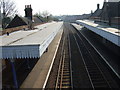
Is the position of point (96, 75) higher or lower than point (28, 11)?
lower

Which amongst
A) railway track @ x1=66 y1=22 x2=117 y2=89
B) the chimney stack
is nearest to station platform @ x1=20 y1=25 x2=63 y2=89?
railway track @ x1=66 y1=22 x2=117 y2=89

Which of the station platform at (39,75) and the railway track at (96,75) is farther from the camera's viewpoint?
the station platform at (39,75)

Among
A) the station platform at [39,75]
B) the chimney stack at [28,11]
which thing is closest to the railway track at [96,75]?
the station platform at [39,75]

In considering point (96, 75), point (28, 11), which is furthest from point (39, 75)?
point (28, 11)

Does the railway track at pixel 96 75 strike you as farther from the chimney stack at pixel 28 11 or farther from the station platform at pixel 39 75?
the chimney stack at pixel 28 11

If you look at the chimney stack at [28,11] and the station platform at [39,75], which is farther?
the chimney stack at [28,11]

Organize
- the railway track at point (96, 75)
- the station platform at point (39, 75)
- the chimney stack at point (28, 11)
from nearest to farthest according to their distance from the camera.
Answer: the railway track at point (96, 75), the station platform at point (39, 75), the chimney stack at point (28, 11)

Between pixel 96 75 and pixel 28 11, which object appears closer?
pixel 96 75

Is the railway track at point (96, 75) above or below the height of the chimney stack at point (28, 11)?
below

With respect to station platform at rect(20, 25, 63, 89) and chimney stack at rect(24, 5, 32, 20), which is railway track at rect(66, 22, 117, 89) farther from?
chimney stack at rect(24, 5, 32, 20)

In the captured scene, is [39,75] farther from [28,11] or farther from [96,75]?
[28,11]

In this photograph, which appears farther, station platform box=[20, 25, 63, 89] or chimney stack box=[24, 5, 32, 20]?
chimney stack box=[24, 5, 32, 20]

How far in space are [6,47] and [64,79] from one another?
567 cm

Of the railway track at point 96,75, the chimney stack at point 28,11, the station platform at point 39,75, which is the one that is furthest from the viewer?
the chimney stack at point 28,11
